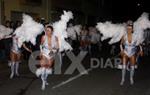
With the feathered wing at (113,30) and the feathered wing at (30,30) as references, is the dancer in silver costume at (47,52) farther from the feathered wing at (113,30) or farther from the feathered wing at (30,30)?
the feathered wing at (113,30)

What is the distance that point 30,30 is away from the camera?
45.7ft

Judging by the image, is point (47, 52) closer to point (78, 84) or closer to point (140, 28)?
point (78, 84)

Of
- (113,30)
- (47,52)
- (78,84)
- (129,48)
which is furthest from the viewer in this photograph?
(113,30)

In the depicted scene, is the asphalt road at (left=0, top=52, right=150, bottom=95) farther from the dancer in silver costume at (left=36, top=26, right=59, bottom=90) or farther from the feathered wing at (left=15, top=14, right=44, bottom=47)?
the feathered wing at (left=15, top=14, right=44, bottom=47)

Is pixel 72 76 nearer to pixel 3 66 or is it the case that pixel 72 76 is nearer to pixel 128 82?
pixel 128 82

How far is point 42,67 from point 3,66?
6753 millimetres

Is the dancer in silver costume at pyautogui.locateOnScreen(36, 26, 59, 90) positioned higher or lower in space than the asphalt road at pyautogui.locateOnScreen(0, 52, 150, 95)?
higher

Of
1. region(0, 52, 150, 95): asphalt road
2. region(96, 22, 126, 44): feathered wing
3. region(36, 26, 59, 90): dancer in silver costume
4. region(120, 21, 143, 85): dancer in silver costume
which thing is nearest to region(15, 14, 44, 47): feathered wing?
region(36, 26, 59, 90): dancer in silver costume

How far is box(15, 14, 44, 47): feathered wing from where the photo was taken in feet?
45.4

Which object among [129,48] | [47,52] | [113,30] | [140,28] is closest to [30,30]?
[47,52]

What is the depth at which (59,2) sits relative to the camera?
38.1m

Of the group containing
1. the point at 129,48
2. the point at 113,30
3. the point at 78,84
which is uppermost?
the point at 113,30

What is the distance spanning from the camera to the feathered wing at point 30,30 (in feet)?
45.4

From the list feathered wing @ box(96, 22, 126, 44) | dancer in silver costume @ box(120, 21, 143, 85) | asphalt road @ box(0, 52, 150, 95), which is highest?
feathered wing @ box(96, 22, 126, 44)
